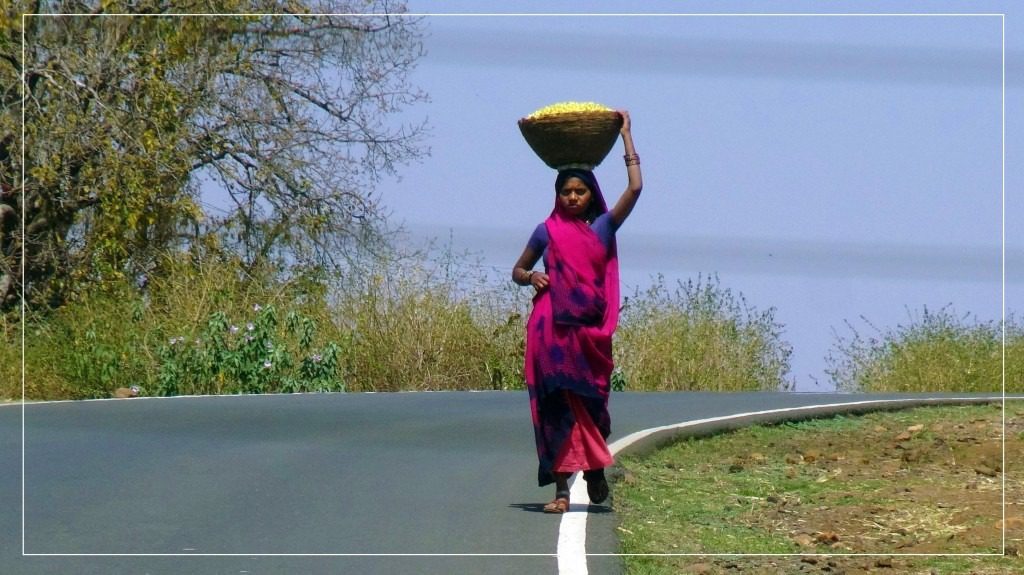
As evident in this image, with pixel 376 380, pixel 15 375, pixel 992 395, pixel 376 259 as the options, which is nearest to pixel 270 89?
pixel 376 259

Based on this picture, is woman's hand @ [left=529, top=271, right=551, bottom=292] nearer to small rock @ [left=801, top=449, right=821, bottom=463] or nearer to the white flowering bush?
small rock @ [left=801, top=449, right=821, bottom=463]

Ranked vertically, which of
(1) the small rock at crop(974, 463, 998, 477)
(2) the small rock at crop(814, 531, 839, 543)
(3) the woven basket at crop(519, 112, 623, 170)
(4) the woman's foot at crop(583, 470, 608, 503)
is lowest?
(2) the small rock at crop(814, 531, 839, 543)

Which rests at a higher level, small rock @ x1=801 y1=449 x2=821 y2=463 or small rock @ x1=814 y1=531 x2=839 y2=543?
small rock @ x1=801 y1=449 x2=821 y2=463

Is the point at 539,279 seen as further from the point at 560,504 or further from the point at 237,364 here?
the point at 237,364

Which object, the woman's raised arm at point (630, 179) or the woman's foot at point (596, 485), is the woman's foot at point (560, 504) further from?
the woman's raised arm at point (630, 179)

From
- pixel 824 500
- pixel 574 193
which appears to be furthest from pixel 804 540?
pixel 574 193

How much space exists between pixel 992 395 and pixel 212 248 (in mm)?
11723

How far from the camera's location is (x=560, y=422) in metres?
8.92

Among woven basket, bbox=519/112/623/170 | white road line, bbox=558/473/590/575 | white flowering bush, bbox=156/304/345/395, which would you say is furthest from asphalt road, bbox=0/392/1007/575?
white flowering bush, bbox=156/304/345/395

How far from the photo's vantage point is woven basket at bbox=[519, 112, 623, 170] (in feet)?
24.3

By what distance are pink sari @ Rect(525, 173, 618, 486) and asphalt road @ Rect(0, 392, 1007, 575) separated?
45cm

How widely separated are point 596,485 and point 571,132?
256cm

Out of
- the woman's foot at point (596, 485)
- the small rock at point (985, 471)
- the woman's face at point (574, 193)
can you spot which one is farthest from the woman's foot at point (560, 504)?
the small rock at point (985, 471)

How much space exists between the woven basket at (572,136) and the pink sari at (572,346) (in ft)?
1.22
